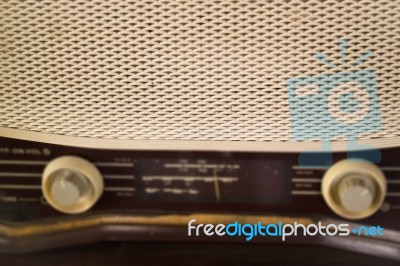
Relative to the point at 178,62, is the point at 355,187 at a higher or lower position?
lower

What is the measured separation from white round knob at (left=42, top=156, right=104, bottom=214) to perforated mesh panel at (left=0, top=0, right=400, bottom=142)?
0.04 m

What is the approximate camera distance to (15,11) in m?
0.46

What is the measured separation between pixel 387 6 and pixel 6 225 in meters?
0.48

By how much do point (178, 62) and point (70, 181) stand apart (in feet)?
0.58

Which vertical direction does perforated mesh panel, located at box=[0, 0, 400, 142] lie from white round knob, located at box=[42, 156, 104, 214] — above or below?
above

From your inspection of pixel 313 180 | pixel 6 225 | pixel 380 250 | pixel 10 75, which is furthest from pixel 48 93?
pixel 380 250

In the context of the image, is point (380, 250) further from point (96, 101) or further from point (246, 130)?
point (96, 101)

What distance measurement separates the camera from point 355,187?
0.48 metres

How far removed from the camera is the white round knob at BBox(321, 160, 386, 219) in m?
0.49

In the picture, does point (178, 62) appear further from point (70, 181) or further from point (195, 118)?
point (70, 181)
